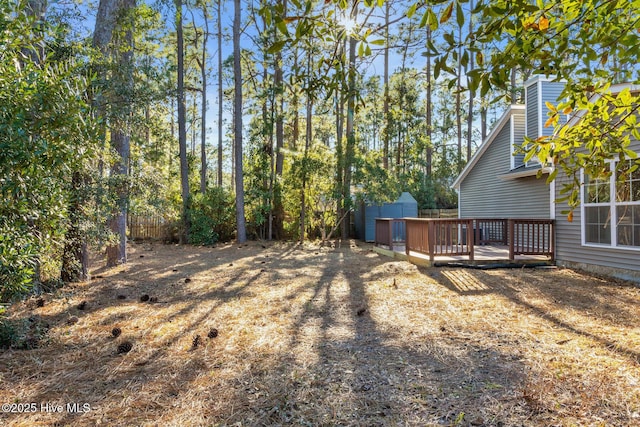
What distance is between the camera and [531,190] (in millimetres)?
9000

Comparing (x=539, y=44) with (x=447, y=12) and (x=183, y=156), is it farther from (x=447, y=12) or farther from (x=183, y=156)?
(x=183, y=156)

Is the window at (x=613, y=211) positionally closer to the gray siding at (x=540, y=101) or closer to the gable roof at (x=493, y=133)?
the gray siding at (x=540, y=101)

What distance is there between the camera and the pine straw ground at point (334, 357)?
2025 mm

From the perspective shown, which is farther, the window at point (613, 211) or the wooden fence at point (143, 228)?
the wooden fence at point (143, 228)

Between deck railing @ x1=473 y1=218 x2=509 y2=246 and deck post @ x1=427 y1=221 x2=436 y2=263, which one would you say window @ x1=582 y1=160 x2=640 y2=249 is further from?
deck railing @ x1=473 y1=218 x2=509 y2=246

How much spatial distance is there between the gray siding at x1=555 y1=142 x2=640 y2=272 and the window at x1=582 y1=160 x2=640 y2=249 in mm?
141

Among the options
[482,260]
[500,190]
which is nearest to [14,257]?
[482,260]

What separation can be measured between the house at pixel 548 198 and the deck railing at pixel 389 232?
8.77 ft

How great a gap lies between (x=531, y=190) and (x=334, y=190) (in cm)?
596

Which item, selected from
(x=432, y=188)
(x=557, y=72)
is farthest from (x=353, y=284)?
(x=432, y=188)

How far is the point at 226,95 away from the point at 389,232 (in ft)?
40.5

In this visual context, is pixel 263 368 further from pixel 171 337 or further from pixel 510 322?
pixel 510 322

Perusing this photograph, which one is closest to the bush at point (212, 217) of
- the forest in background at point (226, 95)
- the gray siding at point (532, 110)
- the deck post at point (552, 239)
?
the forest in background at point (226, 95)

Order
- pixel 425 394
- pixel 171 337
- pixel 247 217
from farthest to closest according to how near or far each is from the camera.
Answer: pixel 247 217
pixel 171 337
pixel 425 394
